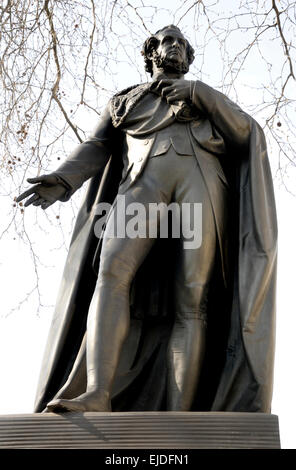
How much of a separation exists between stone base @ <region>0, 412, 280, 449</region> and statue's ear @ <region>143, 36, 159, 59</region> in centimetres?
261

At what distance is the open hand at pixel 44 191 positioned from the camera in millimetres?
6008

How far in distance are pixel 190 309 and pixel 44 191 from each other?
114 cm

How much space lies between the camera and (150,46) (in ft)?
21.6

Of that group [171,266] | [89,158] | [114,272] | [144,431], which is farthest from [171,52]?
[144,431]

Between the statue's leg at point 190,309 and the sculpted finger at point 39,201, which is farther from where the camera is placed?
the sculpted finger at point 39,201

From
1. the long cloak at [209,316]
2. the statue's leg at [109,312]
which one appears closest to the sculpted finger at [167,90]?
the long cloak at [209,316]

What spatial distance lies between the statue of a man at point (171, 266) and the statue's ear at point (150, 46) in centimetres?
12

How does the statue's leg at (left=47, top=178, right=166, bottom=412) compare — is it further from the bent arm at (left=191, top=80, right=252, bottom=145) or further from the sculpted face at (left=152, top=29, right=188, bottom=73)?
the sculpted face at (left=152, top=29, right=188, bottom=73)

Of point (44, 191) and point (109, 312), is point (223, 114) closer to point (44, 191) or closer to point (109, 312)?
point (44, 191)

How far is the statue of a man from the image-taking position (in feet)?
18.4

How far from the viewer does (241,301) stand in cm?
575

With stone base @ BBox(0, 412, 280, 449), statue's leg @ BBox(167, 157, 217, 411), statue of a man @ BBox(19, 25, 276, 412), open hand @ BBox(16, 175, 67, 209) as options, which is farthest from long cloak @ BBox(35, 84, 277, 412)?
stone base @ BBox(0, 412, 280, 449)

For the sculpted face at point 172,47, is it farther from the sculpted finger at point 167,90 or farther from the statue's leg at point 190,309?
the statue's leg at point 190,309

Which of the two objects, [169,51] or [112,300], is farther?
[169,51]
